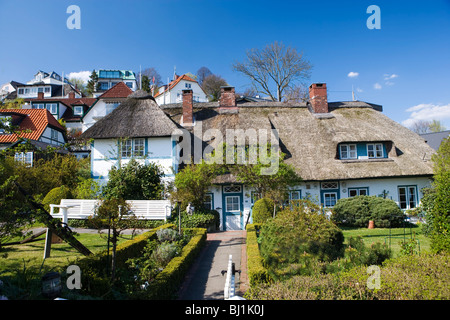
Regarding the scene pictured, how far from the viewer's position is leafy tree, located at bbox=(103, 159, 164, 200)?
16.5 metres

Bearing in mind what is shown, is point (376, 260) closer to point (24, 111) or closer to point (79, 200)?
point (79, 200)

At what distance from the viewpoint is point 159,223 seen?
15.6 m

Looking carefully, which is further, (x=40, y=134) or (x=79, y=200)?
(x=40, y=134)

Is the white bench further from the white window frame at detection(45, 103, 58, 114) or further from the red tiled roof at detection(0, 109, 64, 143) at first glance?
the white window frame at detection(45, 103, 58, 114)

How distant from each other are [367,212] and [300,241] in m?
9.56

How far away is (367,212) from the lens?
16109 millimetres

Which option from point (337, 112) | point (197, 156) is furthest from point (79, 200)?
point (337, 112)

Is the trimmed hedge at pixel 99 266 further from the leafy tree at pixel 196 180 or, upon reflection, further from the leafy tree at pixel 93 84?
the leafy tree at pixel 93 84

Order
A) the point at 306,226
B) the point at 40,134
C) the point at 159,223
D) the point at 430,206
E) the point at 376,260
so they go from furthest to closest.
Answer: the point at 40,134
the point at 159,223
the point at 430,206
the point at 306,226
the point at 376,260

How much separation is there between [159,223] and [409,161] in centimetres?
1609

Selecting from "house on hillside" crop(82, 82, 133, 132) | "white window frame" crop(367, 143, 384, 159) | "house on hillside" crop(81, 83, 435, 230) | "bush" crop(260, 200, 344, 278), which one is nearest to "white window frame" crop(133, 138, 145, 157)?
"house on hillside" crop(81, 83, 435, 230)

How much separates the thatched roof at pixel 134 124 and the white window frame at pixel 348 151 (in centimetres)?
1130

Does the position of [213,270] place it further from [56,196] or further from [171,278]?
[56,196]

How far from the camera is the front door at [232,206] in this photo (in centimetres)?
1817
